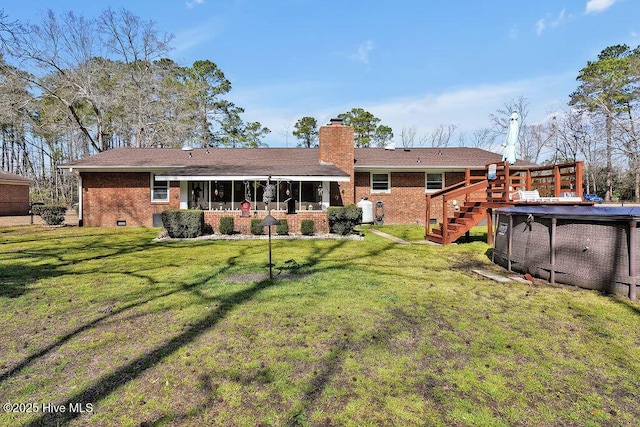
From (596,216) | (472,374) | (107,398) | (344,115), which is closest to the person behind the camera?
(107,398)

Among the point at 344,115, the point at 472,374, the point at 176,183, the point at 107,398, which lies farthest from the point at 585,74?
the point at 107,398

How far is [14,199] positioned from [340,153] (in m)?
26.7

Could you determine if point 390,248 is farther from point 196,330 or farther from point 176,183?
point 176,183

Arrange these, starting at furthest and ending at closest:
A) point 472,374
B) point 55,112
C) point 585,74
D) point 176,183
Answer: point 585,74
point 55,112
point 176,183
point 472,374

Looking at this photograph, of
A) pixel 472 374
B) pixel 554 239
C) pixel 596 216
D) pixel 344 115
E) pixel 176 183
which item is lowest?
pixel 472 374

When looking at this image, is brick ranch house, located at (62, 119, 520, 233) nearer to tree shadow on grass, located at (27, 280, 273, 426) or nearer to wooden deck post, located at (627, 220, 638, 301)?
tree shadow on grass, located at (27, 280, 273, 426)

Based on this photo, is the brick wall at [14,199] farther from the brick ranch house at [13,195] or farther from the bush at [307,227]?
the bush at [307,227]

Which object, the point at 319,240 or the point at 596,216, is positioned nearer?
the point at 596,216

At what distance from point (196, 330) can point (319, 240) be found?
325 inches

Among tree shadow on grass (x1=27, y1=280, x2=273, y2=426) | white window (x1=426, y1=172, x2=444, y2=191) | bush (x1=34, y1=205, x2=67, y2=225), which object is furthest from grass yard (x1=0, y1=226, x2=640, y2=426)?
white window (x1=426, y1=172, x2=444, y2=191)

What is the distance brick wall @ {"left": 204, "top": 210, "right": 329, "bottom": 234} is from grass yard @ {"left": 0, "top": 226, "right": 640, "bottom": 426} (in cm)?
675

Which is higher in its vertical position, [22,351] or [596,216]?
[596,216]

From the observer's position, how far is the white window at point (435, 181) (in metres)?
18.2

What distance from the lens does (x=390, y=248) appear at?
1031cm
